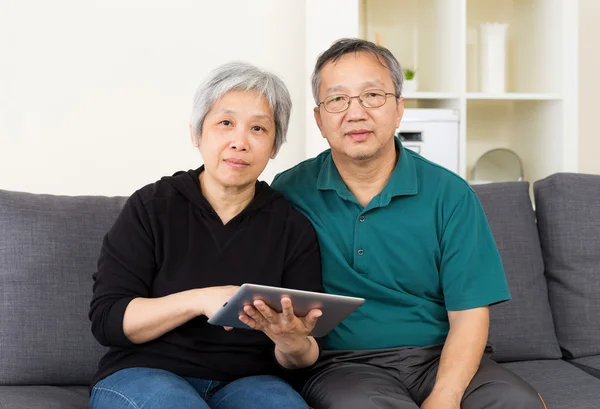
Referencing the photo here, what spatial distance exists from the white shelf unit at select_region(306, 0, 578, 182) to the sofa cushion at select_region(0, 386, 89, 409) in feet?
6.03

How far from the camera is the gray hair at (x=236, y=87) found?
1751mm

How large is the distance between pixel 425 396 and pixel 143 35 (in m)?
2.11

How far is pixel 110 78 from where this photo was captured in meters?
3.27

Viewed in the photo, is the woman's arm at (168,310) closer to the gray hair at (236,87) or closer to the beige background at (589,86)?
the gray hair at (236,87)

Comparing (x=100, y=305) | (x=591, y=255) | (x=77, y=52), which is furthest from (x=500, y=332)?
(x=77, y=52)

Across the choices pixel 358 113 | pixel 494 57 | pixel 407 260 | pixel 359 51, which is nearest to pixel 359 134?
pixel 358 113

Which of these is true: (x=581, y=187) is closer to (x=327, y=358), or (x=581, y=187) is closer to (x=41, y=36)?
(x=327, y=358)

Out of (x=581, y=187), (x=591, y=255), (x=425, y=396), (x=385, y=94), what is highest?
(x=385, y=94)

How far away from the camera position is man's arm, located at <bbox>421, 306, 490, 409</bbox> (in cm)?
169

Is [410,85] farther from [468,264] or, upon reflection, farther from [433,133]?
[468,264]

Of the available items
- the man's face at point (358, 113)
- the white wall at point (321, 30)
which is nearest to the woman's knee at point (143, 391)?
the man's face at point (358, 113)

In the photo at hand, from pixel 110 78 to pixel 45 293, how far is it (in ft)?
4.95

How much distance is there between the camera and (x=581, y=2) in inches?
149

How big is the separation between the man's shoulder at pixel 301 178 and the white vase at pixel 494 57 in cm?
165
